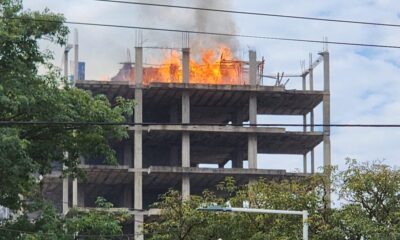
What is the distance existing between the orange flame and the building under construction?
0.34ft

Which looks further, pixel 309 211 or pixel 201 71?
pixel 201 71

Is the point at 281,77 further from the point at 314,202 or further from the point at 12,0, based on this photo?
the point at 12,0

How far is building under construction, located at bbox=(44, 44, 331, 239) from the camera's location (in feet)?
275

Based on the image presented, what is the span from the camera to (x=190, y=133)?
3351 inches

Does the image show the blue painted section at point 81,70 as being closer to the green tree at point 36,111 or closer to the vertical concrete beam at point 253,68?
the vertical concrete beam at point 253,68

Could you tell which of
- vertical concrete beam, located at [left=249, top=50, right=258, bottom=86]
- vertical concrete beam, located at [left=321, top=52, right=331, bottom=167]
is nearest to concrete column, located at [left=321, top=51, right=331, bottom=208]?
vertical concrete beam, located at [left=321, top=52, right=331, bottom=167]

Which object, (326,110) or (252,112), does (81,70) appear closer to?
→ (252,112)

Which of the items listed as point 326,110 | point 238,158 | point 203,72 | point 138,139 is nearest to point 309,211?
point 138,139

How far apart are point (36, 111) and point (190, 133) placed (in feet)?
183

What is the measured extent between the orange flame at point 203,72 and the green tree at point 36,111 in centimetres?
5738

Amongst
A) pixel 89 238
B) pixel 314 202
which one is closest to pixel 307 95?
pixel 314 202

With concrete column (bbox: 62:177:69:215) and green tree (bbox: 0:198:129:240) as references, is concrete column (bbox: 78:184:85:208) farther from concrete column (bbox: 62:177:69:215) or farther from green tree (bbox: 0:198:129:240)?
green tree (bbox: 0:198:129:240)

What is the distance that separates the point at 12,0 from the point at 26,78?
2.66m

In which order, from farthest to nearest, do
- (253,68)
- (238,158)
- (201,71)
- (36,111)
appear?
1. (201,71)
2. (238,158)
3. (253,68)
4. (36,111)
